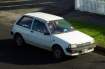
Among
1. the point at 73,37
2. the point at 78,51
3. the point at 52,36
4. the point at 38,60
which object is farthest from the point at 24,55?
the point at 78,51

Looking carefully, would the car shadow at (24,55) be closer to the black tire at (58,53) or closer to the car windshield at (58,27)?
the black tire at (58,53)

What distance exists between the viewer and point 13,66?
1416cm

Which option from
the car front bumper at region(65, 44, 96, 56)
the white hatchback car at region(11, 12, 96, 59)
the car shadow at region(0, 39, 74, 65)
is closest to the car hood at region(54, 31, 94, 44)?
the white hatchback car at region(11, 12, 96, 59)

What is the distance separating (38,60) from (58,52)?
0.87 m

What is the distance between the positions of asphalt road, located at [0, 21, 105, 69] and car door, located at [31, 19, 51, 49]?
469 mm

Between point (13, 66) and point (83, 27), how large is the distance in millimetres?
7296

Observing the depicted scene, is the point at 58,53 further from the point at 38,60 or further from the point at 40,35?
the point at 40,35

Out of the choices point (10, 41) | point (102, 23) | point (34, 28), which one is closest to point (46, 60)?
point (34, 28)

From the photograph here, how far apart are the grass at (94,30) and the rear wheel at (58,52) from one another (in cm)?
261

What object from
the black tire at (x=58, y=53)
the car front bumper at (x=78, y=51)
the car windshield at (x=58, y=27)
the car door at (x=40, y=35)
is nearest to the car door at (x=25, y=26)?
the car door at (x=40, y=35)

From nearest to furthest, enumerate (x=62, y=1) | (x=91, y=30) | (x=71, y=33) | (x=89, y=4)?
(x=71, y=33), (x=91, y=30), (x=89, y=4), (x=62, y=1)

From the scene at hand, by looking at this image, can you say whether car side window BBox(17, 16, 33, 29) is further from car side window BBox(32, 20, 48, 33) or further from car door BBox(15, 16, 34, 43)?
car side window BBox(32, 20, 48, 33)

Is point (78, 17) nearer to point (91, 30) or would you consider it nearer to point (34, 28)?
point (91, 30)

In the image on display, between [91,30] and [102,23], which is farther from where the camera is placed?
[102,23]
